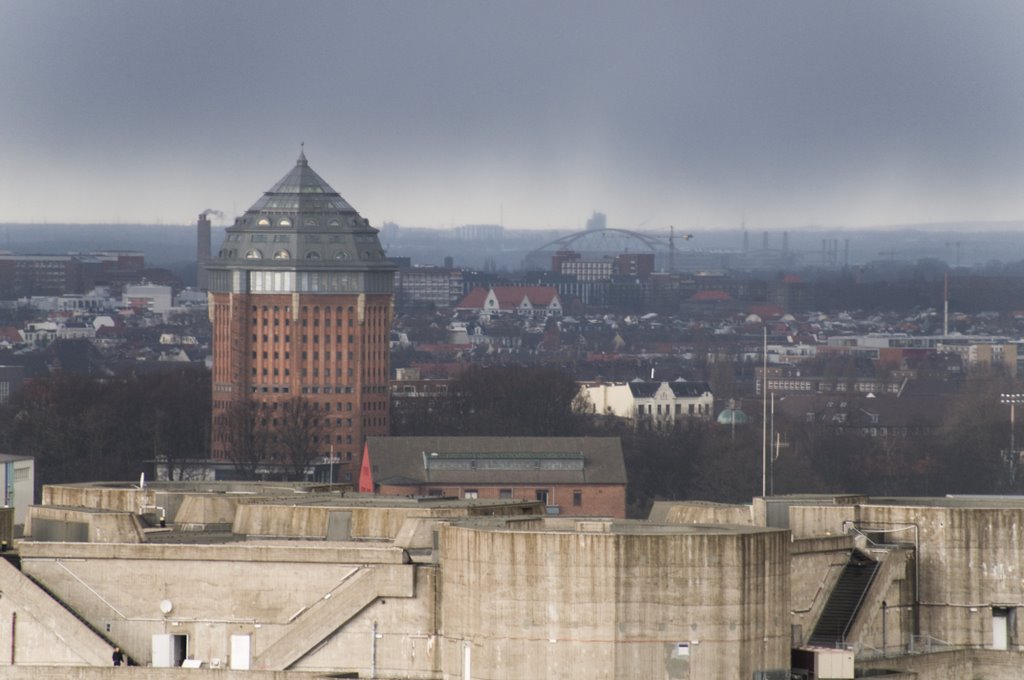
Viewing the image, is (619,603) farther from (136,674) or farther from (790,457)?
(790,457)

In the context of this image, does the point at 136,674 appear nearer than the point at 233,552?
Yes

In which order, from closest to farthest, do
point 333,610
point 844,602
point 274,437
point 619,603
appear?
point 619,603, point 333,610, point 844,602, point 274,437

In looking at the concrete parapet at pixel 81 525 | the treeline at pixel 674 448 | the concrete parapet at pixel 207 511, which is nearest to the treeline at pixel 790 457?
the treeline at pixel 674 448

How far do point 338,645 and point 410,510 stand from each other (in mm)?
4319

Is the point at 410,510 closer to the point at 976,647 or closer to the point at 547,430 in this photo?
the point at 976,647

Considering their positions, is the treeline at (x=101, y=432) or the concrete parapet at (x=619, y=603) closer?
the concrete parapet at (x=619, y=603)

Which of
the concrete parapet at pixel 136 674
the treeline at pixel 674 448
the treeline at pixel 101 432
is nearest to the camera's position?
the concrete parapet at pixel 136 674

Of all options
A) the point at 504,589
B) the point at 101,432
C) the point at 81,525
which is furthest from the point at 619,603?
the point at 101,432

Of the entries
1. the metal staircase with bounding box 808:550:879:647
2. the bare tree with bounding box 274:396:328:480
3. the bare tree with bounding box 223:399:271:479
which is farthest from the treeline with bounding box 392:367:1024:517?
the metal staircase with bounding box 808:550:879:647

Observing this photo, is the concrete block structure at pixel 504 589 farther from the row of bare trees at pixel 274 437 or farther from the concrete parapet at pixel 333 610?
the row of bare trees at pixel 274 437

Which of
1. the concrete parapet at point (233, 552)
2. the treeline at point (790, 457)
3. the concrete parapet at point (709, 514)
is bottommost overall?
the treeline at point (790, 457)

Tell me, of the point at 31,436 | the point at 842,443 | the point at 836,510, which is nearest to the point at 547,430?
the point at 842,443

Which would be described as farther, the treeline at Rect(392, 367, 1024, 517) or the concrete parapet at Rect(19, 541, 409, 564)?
the treeline at Rect(392, 367, 1024, 517)

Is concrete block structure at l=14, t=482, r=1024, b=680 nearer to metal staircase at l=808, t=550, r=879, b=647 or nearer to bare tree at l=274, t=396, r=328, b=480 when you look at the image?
metal staircase at l=808, t=550, r=879, b=647
